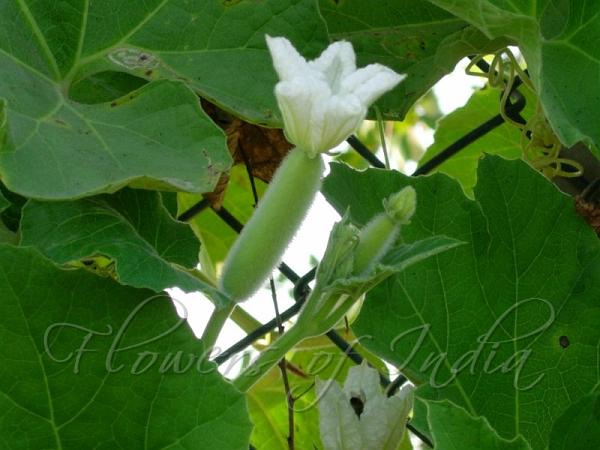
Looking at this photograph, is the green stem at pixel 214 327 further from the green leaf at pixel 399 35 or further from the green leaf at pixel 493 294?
the green leaf at pixel 399 35

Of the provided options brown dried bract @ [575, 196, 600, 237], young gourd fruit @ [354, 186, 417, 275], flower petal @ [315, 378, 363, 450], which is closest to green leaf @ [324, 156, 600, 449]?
brown dried bract @ [575, 196, 600, 237]

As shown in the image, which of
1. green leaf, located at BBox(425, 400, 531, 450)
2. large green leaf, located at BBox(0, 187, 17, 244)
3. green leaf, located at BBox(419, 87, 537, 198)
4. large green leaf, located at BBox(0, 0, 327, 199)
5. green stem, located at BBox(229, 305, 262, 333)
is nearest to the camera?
green leaf, located at BBox(425, 400, 531, 450)

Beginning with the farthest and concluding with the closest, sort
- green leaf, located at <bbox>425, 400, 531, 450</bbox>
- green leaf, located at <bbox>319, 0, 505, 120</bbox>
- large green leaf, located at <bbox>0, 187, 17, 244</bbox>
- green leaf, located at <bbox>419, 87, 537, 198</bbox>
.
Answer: green leaf, located at <bbox>419, 87, 537, 198</bbox>, green leaf, located at <bbox>319, 0, 505, 120</bbox>, large green leaf, located at <bbox>0, 187, 17, 244</bbox>, green leaf, located at <bbox>425, 400, 531, 450</bbox>

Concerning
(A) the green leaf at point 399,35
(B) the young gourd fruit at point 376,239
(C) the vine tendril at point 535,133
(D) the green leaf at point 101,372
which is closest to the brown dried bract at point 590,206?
(C) the vine tendril at point 535,133

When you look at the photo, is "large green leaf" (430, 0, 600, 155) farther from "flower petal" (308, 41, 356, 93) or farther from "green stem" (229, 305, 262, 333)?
"green stem" (229, 305, 262, 333)

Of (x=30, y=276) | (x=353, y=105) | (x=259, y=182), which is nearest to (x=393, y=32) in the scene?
(x=259, y=182)

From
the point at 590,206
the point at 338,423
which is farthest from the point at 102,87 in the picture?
the point at 590,206

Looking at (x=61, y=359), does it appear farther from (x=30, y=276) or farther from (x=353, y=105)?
(x=353, y=105)
